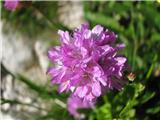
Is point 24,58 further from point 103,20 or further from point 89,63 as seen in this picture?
point 89,63

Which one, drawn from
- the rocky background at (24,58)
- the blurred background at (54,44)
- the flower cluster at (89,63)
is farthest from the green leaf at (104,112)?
the rocky background at (24,58)

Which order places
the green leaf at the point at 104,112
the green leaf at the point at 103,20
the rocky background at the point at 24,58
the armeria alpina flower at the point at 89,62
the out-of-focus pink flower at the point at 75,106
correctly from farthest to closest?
the rocky background at the point at 24,58
the green leaf at the point at 103,20
the out-of-focus pink flower at the point at 75,106
the green leaf at the point at 104,112
the armeria alpina flower at the point at 89,62

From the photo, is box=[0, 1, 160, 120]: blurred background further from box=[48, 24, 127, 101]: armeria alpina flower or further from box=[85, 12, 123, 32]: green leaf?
box=[48, 24, 127, 101]: armeria alpina flower

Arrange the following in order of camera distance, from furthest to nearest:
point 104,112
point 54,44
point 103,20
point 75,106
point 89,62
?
point 54,44
point 103,20
point 75,106
point 104,112
point 89,62

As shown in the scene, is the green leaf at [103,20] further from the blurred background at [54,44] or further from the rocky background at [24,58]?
the rocky background at [24,58]

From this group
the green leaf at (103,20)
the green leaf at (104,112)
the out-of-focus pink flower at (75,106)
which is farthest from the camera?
the green leaf at (103,20)

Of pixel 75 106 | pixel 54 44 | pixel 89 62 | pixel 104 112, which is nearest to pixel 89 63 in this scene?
pixel 89 62

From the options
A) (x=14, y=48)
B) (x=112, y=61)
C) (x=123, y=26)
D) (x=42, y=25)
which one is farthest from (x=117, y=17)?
(x=112, y=61)
